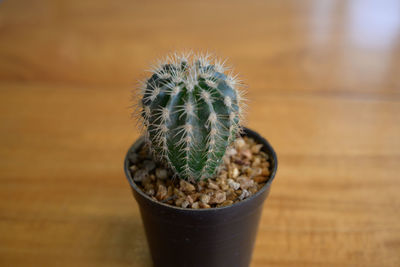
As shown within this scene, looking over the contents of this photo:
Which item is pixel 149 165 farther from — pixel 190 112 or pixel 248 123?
pixel 248 123

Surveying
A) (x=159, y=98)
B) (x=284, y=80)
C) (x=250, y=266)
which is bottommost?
(x=250, y=266)

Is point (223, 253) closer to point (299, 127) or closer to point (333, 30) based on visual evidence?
point (299, 127)

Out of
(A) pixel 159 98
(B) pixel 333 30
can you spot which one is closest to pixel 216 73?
(A) pixel 159 98

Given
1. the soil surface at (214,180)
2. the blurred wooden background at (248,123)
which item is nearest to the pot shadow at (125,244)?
the blurred wooden background at (248,123)

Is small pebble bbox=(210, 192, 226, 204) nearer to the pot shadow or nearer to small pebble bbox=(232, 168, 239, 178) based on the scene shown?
small pebble bbox=(232, 168, 239, 178)

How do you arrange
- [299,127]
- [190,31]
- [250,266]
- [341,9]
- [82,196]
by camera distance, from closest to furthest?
[250,266], [82,196], [299,127], [190,31], [341,9]

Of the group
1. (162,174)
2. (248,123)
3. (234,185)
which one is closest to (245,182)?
(234,185)

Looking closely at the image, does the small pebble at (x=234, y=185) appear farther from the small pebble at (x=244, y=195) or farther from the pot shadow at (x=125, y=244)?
the pot shadow at (x=125, y=244)
